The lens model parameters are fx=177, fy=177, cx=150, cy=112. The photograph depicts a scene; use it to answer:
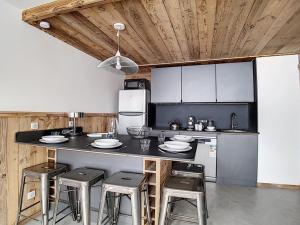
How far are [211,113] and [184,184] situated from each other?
254 centimetres

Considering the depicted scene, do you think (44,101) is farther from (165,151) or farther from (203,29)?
(203,29)

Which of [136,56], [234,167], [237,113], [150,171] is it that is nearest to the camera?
[150,171]

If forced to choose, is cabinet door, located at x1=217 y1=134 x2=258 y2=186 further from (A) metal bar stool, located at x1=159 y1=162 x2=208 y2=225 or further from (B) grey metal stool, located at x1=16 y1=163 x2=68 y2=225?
(B) grey metal stool, located at x1=16 y1=163 x2=68 y2=225

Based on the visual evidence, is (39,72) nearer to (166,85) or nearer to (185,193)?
(185,193)

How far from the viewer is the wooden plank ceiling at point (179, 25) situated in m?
1.74

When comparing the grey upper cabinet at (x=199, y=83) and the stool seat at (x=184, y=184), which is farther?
the grey upper cabinet at (x=199, y=83)

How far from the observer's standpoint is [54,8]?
183 centimetres

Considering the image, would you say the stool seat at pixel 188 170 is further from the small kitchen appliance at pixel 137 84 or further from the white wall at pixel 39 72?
the small kitchen appliance at pixel 137 84

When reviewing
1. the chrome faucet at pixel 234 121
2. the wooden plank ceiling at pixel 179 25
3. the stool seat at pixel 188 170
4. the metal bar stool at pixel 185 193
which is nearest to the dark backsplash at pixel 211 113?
the chrome faucet at pixel 234 121

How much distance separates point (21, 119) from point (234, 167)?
314 cm

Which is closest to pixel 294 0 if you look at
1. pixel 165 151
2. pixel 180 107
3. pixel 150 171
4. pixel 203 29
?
pixel 203 29

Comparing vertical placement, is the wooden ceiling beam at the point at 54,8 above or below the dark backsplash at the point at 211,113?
above

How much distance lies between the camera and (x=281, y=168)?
9.49ft

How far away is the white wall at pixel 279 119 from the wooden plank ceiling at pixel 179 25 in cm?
28
